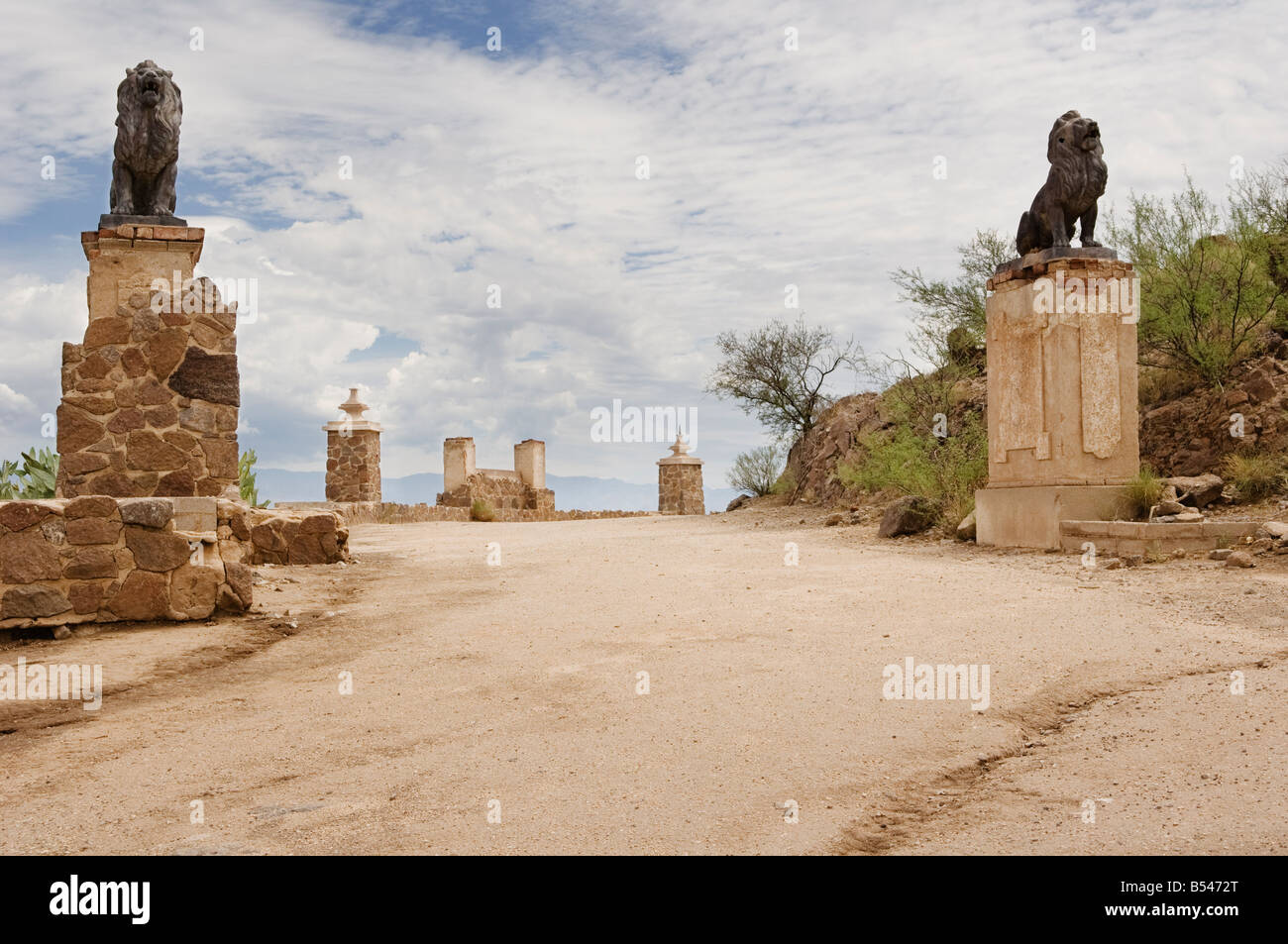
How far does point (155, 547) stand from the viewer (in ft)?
20.8

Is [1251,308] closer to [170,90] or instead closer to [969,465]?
[969,465]

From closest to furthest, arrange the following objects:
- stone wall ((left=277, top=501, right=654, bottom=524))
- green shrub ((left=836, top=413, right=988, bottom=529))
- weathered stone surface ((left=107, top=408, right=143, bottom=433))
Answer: weathered stone surface ((left=107, top=408, right=143, bottom=433))
green shrub ((left=836, top=413, right=988, bottom=529))
stone wall ((left=277, top=501, right=654, bottom=524))

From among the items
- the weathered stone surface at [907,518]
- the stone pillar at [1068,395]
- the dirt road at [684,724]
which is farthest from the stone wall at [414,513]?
the stone pillar at [1068,395]

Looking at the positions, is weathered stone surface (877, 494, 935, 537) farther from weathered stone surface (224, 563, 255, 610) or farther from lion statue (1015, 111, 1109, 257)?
weathered stone surface (224, 563, 255, 610)

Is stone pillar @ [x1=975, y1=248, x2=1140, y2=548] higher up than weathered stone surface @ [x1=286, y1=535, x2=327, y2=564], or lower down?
higher up

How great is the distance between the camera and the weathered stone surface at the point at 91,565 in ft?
20.2

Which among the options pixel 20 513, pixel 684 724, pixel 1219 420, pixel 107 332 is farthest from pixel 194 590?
pixel 1219 420

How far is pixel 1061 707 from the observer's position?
13.5 feet

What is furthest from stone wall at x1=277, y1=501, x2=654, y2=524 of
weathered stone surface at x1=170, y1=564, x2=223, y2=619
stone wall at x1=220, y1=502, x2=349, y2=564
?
weathered stone surface at x1=170, y1=564, x2=223, y2=619

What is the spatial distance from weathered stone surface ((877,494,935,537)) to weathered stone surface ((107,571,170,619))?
716 centimetres

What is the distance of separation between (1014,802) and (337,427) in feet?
57.2

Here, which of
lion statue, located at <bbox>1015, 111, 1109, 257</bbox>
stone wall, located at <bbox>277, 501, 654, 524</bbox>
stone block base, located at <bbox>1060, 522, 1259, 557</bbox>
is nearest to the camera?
stone block base, located at <bbox>1060, 522, 1259, 557</bbox>

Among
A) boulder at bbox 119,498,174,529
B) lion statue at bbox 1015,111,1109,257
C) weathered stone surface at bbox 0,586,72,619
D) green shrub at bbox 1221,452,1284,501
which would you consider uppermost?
lion statue at bbox 1015,111,1109,257

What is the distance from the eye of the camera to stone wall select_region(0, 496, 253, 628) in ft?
19.8
